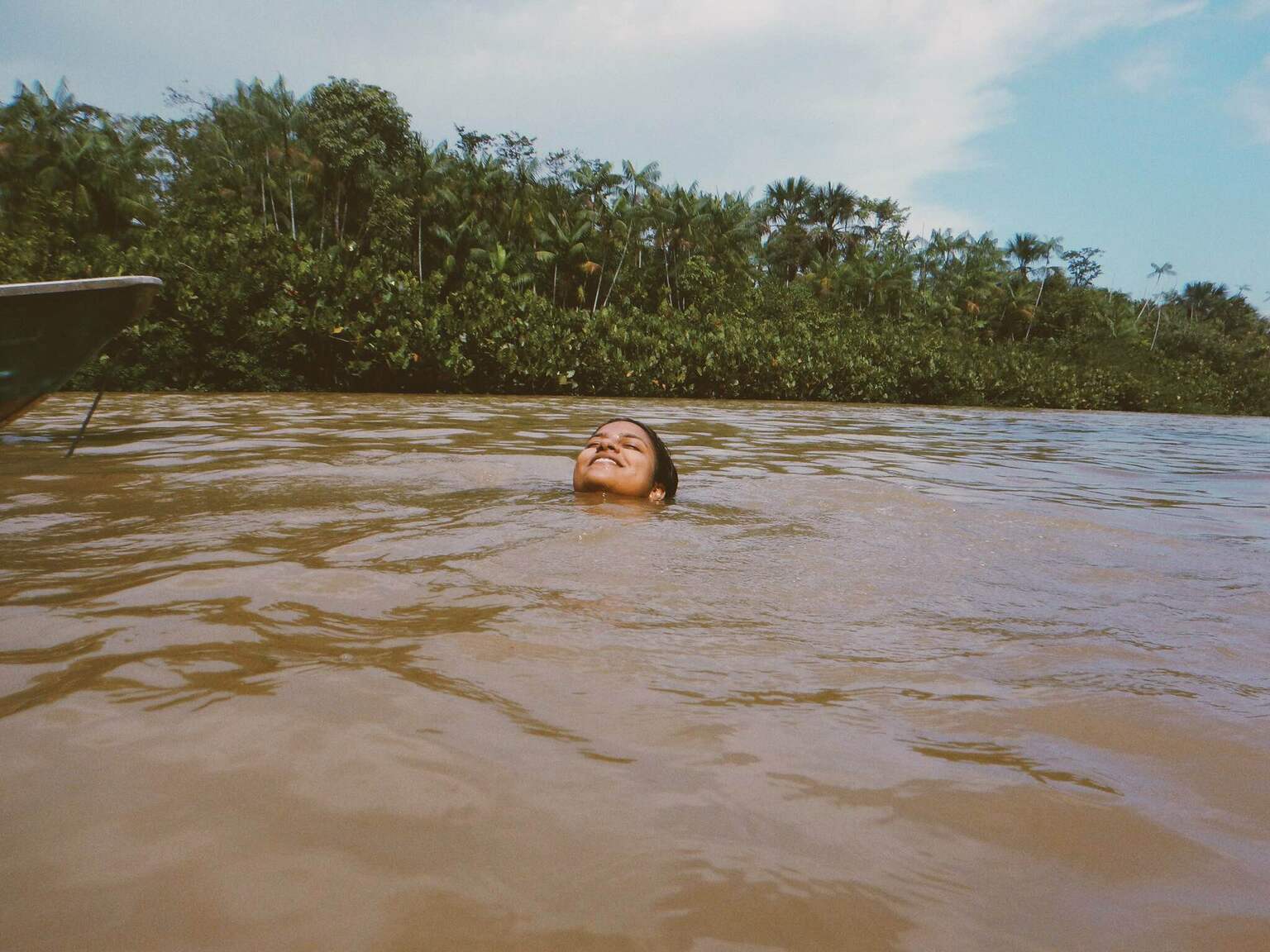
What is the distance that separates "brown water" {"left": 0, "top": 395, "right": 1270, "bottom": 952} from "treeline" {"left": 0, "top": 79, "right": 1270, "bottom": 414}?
11.1 m

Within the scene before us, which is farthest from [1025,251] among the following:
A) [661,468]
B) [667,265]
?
[661,468]

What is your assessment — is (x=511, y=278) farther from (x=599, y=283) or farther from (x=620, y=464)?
(x=620, y=464)

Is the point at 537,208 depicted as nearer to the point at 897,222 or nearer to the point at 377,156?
the point at 377,156

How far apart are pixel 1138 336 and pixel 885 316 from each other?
16177 millimetres

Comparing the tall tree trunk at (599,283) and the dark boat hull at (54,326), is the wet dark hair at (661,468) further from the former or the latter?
the tall tree trunk at (599,283)

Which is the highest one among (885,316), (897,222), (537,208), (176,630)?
(897,222)

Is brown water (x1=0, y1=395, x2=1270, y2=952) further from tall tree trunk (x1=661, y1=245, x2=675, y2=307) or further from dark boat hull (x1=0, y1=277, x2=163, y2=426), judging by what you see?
tall tree trunk (x1=661, y1=245, x2=675, y2=307)

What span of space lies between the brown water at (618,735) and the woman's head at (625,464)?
72 centimetres

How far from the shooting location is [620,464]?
4.32 metres

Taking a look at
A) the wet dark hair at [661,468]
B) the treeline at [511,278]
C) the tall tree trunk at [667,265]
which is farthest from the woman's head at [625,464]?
the tall tree trunk at [667,265]

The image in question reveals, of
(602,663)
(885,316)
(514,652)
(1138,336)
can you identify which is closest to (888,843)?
(602,663)

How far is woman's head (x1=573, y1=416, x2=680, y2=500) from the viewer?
14.2ft

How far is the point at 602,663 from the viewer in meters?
1.87

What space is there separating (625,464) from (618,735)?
285 centimetres
